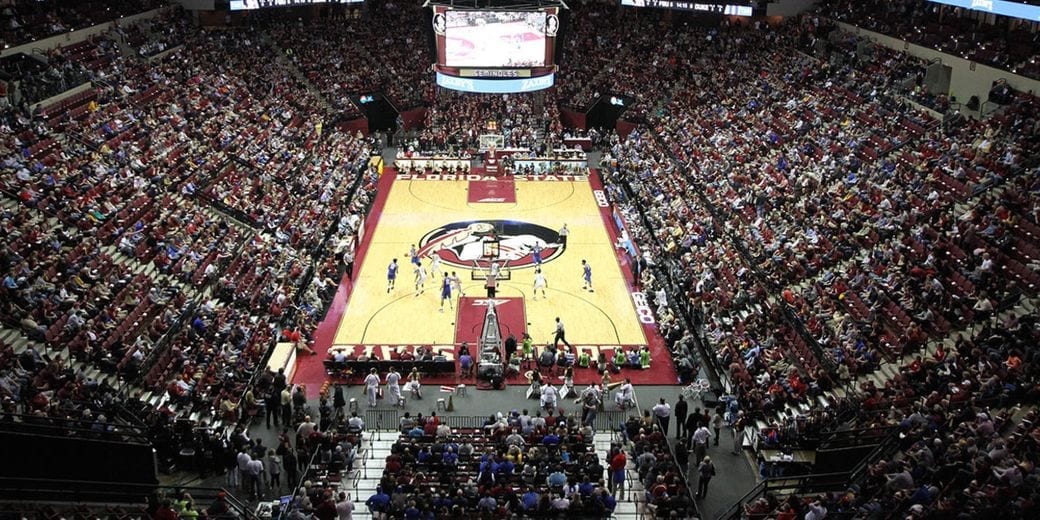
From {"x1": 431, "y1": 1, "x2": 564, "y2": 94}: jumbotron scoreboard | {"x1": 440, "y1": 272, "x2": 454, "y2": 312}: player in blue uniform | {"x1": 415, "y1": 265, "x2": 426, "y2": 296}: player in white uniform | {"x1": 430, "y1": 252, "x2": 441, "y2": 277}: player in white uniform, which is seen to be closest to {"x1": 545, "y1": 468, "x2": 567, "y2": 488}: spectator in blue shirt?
{"x1": 440, "y1": 272, "x2": 454, "y2": 312}: player in blue uniform

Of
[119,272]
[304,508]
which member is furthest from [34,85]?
[304,508]

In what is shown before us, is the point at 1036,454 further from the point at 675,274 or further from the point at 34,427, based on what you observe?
the point at 34,427

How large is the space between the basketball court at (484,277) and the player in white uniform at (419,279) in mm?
98

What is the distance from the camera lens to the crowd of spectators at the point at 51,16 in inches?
1469

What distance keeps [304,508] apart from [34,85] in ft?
79.9

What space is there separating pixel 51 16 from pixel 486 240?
22342 mm

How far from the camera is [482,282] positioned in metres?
33.6

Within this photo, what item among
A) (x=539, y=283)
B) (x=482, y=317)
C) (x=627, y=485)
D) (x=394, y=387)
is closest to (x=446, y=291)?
(x=482, y=317)

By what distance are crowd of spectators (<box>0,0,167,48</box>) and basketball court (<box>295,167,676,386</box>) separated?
52.3 ft

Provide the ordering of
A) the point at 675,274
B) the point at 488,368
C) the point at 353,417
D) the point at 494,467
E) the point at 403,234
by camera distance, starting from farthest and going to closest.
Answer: the point at 403,234 < the point at 675,274 < the point at 488,368 < the point at 353,417 < the point at 494,467

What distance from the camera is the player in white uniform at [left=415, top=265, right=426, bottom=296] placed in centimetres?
3228

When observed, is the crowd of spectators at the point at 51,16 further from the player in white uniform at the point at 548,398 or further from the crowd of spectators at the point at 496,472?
the crowd of spectators at the point at 496,472

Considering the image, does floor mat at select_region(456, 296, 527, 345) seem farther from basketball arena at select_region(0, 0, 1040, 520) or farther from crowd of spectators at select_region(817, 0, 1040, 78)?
crowd of spectators at select_region(817, 0, 1040, 78)

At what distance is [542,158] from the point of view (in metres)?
48.3
